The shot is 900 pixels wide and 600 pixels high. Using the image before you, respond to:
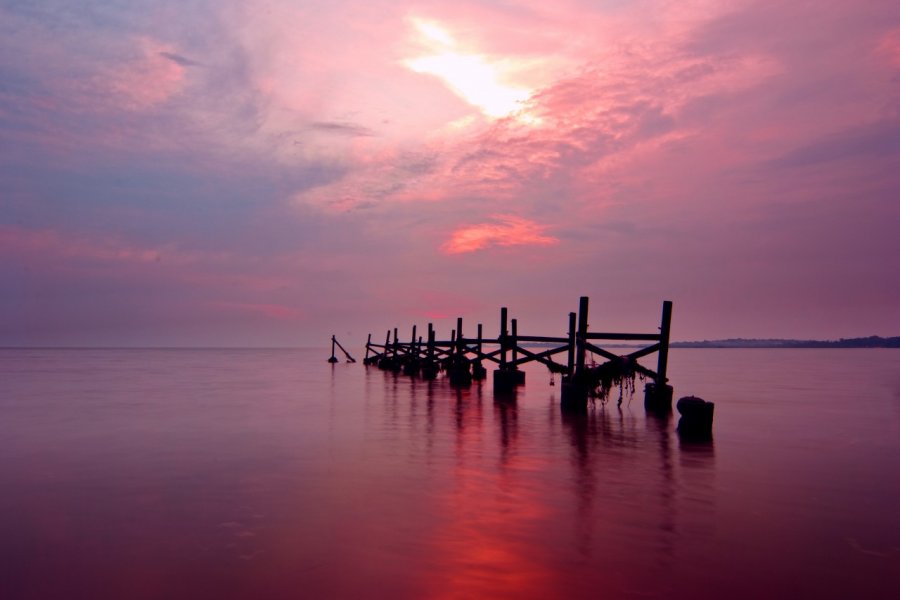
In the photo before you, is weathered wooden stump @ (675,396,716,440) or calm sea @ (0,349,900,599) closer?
calm sea @ (0,349,900,599)

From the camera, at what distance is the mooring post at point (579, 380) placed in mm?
20688

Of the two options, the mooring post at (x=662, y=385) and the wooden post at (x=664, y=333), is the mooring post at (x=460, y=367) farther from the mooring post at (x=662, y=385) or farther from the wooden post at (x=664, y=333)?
the wooden post at (x=664, y=333)

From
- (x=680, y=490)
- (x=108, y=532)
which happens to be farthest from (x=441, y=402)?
(x=108, y=532)

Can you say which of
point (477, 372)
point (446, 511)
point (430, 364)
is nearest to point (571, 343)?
point (446, 511)

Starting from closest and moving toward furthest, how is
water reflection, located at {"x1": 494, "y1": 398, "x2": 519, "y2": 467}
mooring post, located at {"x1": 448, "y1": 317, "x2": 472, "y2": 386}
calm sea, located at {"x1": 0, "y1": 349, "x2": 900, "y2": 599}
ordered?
calm sea, located at {"x1": 0, "y1": 349, "x2": 900, "y2": 599} → water reflection, located at {"x1": 494, "y1": 398, "x2": 519, "y2": 467} → mooring post, located at {"x1": 448, "y1": 317, "x2": 472, "y2": 386}

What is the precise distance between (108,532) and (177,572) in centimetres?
205

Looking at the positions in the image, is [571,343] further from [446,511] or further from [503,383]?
[446,511]

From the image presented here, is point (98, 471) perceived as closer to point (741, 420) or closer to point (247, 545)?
point (247, 545)

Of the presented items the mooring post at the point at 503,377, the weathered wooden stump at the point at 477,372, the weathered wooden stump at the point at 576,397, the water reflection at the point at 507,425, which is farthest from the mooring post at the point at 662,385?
the weathered wooden stump at the point at 477,372

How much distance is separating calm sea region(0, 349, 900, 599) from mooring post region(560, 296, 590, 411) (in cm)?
278

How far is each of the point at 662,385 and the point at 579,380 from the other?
8.90 feet

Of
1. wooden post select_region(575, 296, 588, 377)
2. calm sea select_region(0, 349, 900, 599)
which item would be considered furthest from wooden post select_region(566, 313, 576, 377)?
calm sea select_region(0, 349, 900, 599)

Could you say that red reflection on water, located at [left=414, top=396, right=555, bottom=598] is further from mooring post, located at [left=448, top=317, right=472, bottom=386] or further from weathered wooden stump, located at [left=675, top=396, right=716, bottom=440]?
mooring post, located at [left=448, top=317, right=472, bottom=386]

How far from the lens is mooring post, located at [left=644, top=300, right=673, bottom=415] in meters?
19.7
